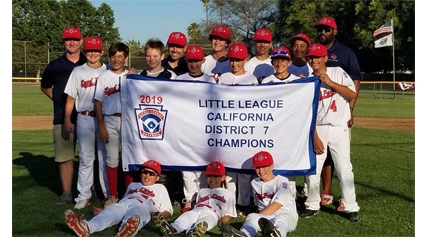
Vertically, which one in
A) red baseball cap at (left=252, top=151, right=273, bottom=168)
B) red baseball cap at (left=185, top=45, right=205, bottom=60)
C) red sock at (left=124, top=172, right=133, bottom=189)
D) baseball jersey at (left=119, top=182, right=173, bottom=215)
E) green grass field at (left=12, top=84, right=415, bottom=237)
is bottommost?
green grass field at (left=12, top=84, right=415, bottom=237)

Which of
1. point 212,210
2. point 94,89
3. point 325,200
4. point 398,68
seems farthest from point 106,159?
point 398,68

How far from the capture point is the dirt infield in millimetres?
16531

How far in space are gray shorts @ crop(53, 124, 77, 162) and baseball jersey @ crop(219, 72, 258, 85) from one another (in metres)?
2.21

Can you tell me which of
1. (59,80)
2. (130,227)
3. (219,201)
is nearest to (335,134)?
(219,201)

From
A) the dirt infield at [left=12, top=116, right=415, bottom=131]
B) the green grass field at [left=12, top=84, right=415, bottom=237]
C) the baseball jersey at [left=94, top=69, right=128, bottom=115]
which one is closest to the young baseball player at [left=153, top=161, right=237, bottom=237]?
the green grass field at [left=12, top=84, right=415, bottom=237]

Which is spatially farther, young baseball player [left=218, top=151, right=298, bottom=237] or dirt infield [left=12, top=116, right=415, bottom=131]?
dirt infield [left=12, top=116, right=415, bottom=131]

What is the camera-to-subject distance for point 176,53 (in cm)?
670

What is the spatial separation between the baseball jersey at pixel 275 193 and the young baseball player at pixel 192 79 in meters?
0.81

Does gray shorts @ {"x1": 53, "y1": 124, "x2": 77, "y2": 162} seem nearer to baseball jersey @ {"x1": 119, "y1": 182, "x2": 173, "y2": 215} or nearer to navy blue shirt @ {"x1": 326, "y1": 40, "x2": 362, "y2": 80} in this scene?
baseball jersey @ {"x1": 119, "y1": 182, "x2": 173, "y2": 215}

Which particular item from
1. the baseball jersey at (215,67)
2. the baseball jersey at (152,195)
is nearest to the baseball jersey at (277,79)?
the baseball jersey at (215,67)

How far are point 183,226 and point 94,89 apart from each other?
224 centimetres

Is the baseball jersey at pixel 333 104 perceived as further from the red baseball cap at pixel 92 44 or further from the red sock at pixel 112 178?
the red baseball cap at pixel 92 44

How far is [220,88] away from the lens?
19.6 ft

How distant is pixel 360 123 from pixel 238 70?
12940 millimetres
